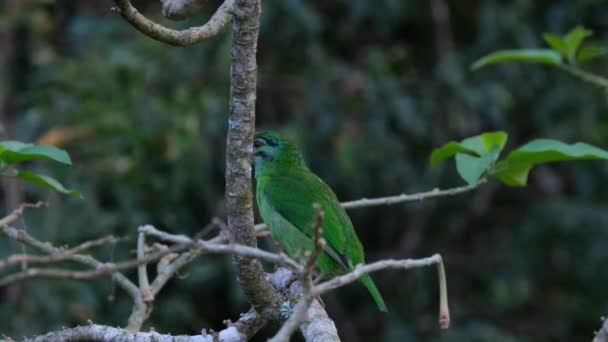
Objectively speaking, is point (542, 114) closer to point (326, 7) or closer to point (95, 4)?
point (326, 7)

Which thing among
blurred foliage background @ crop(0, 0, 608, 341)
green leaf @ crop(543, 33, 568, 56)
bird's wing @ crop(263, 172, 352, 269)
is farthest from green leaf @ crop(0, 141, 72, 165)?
blurred foliage background @ crop(0, 0, 608, 341)

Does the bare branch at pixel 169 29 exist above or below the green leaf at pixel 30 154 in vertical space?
above

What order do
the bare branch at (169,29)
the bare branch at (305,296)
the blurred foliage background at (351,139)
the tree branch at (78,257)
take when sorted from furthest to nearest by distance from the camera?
the blurred foliage background at (351,139) < the tree branch at (78,257) < the bare branch at (169,29) < the bare branch at (305,296)

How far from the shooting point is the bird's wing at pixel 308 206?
3123 mm

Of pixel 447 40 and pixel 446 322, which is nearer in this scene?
pixel 446 322

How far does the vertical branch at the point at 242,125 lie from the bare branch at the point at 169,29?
0.05 m

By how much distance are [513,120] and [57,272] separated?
5.75 meters

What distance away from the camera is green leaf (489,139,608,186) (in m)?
2.52

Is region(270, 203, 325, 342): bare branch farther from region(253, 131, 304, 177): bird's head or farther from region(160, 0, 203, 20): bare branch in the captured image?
region(253, 131, 304, 177): bird's head

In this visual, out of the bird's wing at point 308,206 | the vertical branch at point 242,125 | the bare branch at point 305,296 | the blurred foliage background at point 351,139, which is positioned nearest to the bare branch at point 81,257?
the vertical branch at point 242,125

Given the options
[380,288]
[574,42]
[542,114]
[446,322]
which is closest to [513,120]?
[542,114]

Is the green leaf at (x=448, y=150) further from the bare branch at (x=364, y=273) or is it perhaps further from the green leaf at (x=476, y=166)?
the bare branch at (x=364, y=273)

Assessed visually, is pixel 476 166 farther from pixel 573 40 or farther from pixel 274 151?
pixel 274 151

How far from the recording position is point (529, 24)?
663 cm
